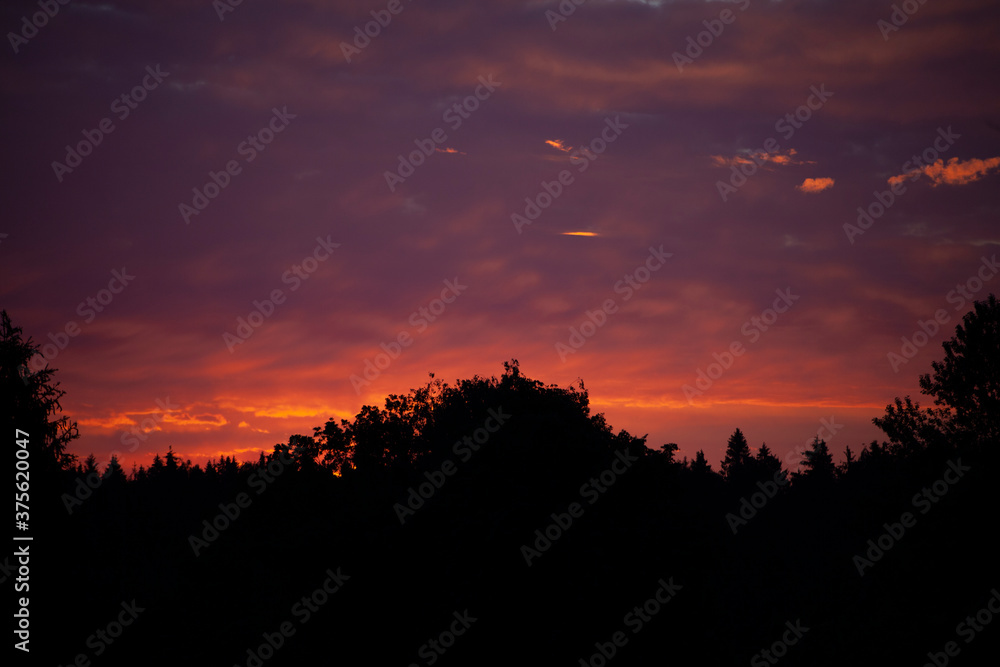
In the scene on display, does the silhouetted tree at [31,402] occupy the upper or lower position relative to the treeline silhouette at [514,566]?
upper

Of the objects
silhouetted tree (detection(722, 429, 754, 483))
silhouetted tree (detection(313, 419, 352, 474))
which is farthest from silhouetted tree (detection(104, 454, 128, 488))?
silhouetted tree (detection(722, 429, 754, 483))

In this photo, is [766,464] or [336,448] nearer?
[336,448]

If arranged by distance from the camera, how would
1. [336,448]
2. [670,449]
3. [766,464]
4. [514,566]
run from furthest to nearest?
1. [766,464]
2. [336,448]
3. [670,449]
4. [514,566]

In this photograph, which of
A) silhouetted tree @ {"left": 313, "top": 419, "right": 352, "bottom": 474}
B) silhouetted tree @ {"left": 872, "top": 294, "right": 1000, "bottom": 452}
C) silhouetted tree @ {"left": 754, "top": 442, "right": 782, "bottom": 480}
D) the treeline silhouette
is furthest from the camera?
silhouetted tree @ {"left": 754, "top": 442, "right": 782, "bottom": 480}

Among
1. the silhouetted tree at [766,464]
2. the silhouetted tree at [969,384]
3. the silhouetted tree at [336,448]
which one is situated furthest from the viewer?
the silhouetted tree at [766,464]

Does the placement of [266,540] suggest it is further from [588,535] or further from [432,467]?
[588,535]

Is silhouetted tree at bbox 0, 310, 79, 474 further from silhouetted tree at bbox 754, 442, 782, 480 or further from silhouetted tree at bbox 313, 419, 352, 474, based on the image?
silhouetted tree at bbox 754, 442, 782, 480

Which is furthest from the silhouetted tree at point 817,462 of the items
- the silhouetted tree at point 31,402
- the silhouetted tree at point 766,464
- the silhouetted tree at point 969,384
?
the silhouetted tree at point 31,402

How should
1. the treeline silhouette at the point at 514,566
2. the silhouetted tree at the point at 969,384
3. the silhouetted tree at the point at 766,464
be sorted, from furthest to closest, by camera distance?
the silhouetted tree at the point at 766,464 < the silhouetted tree at the point at 969,384 < the treeline silhouette at the point at 514,566

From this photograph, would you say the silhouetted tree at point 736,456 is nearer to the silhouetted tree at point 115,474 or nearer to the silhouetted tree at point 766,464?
the silhouetted tree at point 766,464

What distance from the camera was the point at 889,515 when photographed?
1458 inches

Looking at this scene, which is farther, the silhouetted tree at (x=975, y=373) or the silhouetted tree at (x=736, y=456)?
the silhouetted tree at (x=736, y=456)

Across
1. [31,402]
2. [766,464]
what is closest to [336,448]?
[31,402]

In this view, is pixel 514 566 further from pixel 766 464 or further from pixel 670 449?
pixel 766 464
